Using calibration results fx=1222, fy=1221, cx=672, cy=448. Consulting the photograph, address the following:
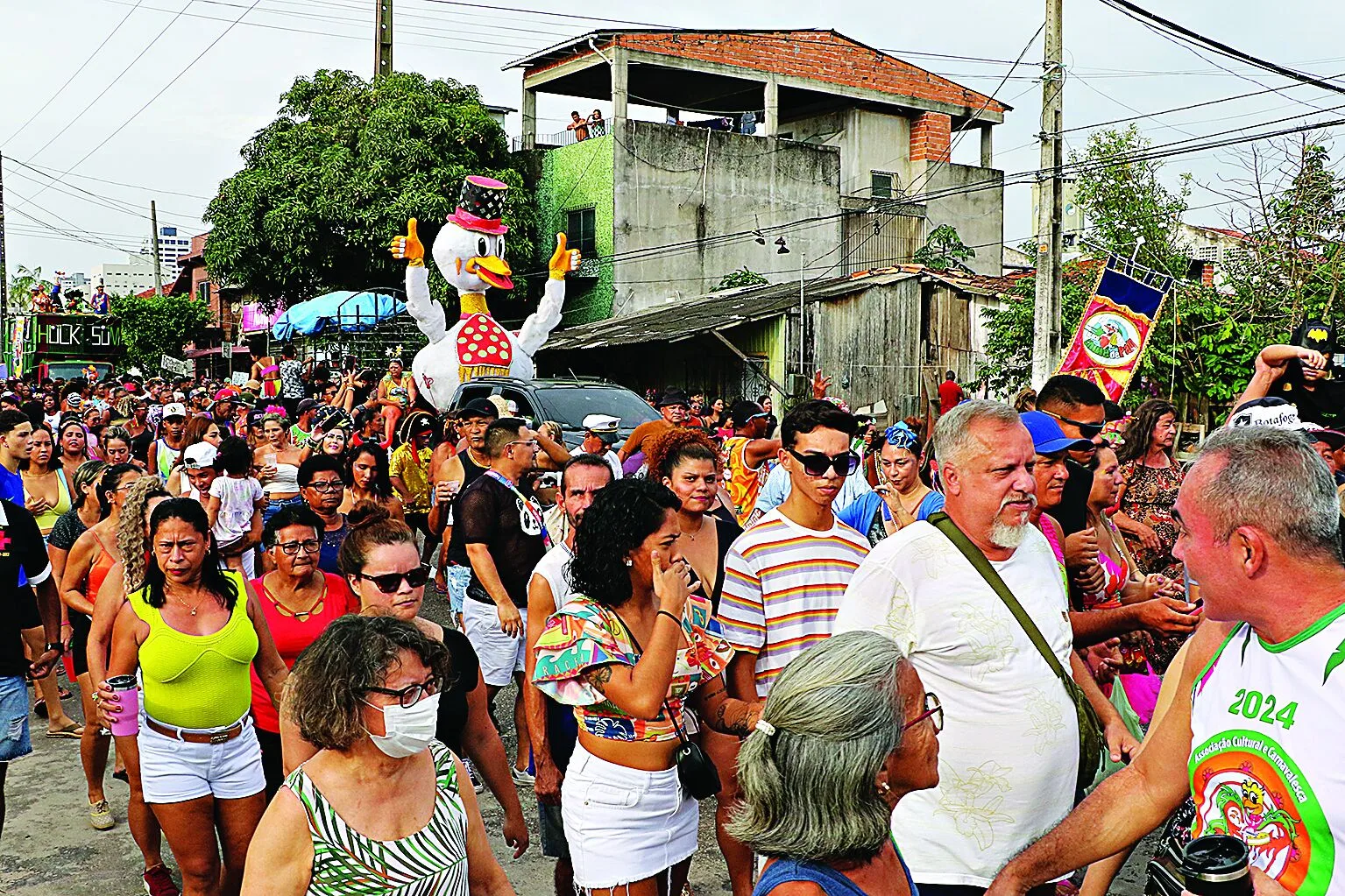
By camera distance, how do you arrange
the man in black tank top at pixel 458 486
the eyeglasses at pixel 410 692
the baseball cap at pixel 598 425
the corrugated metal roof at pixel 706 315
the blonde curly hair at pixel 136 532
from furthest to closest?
the corrugated metal roof at pixel 706 315
the baseball cap at pixel 598 425
the man in black tank top at pixel 458 486
the blonde curly hair at pixel 136 532
the eyeglasses at pixel 410 692

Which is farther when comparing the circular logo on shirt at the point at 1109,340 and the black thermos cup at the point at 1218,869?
the circular logo on shirt at the point at 1109,340

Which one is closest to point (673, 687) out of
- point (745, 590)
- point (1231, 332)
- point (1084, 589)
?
point (745, 590)

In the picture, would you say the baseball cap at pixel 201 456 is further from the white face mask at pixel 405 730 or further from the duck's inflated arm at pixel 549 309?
the duck's inflated arm at pixel 549 309

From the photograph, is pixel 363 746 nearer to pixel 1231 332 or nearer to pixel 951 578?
pixel 951 578

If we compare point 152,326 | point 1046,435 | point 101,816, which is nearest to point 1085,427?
point 1046,435

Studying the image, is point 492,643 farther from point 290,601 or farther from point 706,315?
point 706,315

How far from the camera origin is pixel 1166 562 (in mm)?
5996

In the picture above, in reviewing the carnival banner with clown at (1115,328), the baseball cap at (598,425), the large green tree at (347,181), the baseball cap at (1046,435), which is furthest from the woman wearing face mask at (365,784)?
the large green tree at (347,181)

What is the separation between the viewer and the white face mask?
2.91 metres

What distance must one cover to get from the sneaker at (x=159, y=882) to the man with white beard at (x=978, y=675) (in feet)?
10.3

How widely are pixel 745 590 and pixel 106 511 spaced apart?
180 inches

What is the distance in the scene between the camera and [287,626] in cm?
498

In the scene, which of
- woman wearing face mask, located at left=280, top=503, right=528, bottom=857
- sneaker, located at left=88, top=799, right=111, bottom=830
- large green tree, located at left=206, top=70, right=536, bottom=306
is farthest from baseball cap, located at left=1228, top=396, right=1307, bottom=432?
large green tree, located at left=206, top=70, right=536, bottom=306

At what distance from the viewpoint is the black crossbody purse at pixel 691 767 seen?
3.73 m
